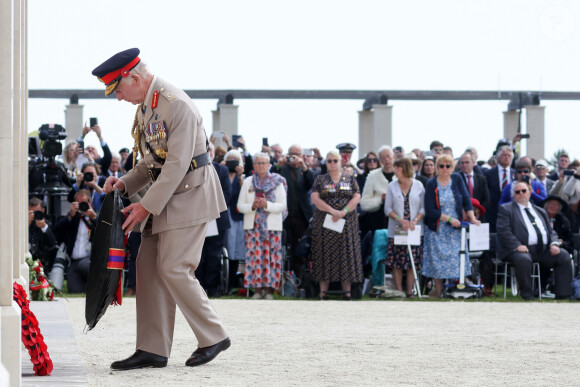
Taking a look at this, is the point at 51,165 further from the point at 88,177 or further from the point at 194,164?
the point at 194,164

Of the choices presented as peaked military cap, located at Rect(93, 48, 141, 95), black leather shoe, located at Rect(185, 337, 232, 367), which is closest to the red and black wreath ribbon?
black leather shoe, located at Rect(185, 337, 232, 367)

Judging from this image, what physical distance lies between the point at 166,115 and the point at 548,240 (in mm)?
8486

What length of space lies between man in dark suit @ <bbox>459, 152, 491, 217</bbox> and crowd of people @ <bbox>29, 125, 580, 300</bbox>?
13 mm

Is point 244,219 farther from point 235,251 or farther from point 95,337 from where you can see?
point 95,337

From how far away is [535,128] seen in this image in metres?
25.9

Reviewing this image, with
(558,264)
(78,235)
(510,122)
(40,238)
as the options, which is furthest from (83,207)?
(510,122)

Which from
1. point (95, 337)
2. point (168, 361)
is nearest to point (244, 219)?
point (95, 337)

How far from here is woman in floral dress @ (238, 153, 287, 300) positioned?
41.0 feet

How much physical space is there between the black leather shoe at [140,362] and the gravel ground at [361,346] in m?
0.08

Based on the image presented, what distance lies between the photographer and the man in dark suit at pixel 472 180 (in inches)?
527

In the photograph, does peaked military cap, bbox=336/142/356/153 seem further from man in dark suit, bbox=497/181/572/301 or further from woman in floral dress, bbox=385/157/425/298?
man in dark suit, bbox=497/181/572/301

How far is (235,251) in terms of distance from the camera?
13.2m

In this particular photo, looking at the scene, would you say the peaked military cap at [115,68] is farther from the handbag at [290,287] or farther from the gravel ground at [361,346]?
the handbag at [290,287]

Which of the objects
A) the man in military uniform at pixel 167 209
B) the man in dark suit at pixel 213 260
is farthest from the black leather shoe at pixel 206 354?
the man in dark suit at pixel 213 260
